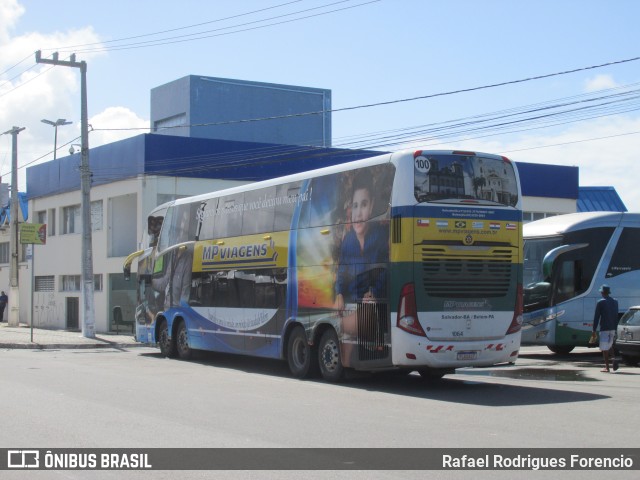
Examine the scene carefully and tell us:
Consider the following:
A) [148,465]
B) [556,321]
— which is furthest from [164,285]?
[148,465]

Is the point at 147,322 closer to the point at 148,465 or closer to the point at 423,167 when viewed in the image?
the point at 423,167

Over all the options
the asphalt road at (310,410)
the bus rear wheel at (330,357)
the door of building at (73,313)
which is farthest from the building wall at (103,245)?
the bus rear wheel at (330,357)

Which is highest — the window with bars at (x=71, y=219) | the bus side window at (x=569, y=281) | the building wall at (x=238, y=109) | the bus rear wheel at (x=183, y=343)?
the building wall at (x=238, y=109)

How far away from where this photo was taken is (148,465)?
845 centimetres

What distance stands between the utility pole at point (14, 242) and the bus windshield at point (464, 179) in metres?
27.9

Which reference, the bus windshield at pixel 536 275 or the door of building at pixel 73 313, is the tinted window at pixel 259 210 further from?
the door of building at pixel 73 313

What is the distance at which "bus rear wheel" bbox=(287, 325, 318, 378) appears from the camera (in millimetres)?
16922

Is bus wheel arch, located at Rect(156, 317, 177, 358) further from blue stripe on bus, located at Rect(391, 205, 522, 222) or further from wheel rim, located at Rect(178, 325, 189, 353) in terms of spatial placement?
blue stripe on bus, located at Rect(391, 205, 522, 222)

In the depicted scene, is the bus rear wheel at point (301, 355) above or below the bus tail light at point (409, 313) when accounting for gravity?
below

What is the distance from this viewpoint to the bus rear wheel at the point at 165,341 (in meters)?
22.9

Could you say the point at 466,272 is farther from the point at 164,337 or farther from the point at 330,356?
Answer: the point at 164,337

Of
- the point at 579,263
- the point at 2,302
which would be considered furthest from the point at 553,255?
the point at 2,302

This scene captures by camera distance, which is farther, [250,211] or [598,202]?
[598,202]

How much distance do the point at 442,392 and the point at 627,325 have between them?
20.3 feet
